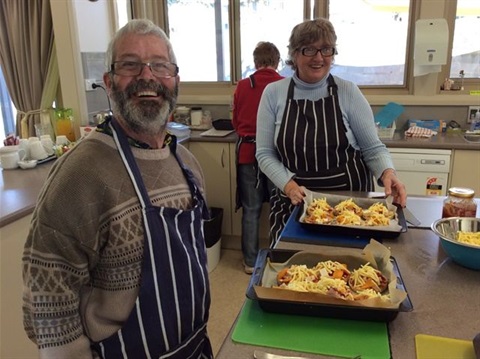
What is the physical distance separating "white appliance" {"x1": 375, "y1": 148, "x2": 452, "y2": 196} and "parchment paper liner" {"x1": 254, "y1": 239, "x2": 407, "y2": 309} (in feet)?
5.91

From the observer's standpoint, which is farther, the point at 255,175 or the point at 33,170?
the point at 255,175

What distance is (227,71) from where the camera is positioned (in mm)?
3621

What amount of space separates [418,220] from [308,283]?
0.68 metres

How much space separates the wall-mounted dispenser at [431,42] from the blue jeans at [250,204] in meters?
1.41

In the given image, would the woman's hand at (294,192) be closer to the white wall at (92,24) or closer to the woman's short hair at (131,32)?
the woman's short hair at (131,32)

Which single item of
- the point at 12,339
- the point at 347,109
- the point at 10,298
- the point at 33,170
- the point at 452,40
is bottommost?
the point at 12,339

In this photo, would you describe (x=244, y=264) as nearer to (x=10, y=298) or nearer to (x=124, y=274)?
(x=10, y=298)

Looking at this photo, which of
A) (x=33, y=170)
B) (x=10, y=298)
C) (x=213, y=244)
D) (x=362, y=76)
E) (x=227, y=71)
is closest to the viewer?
(x=10, y=298)

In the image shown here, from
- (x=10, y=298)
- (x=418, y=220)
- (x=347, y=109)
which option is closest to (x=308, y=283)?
(x=418, y=220)

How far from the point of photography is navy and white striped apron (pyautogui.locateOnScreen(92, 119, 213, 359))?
0.97m

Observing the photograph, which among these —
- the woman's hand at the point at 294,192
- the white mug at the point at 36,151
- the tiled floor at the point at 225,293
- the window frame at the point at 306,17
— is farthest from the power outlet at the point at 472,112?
the white mug at the point at 36,151

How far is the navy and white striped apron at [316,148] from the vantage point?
5.80ft

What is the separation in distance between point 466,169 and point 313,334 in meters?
2.24

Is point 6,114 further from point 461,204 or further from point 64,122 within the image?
point 461,204
